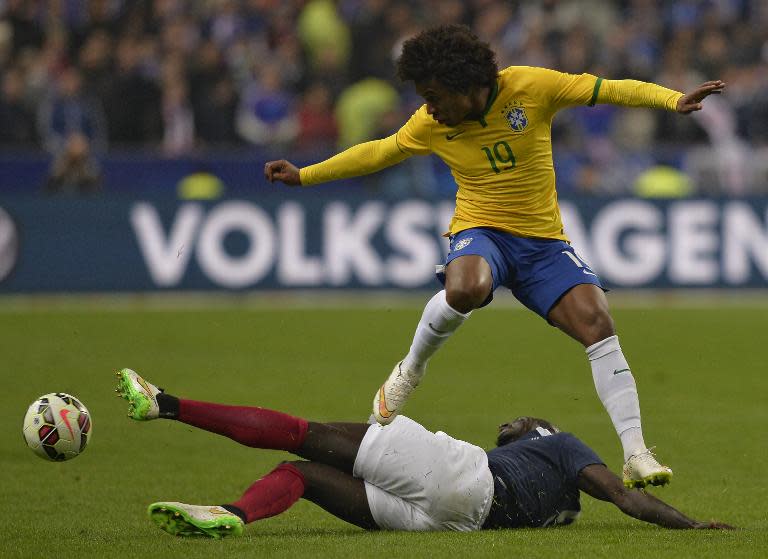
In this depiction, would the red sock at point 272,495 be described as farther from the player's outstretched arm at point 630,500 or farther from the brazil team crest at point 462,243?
the brazil team crest at point 462,243

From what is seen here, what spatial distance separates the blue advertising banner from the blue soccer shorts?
33.3 feet

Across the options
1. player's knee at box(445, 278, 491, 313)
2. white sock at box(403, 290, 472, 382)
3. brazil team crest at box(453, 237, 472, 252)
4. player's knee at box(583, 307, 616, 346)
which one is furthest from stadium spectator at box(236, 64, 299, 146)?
player's knee at box(583, 307, 616, 346)

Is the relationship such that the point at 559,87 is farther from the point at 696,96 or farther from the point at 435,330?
the point at 435,330

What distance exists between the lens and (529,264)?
7.52m

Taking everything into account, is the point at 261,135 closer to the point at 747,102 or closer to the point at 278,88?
the point at 278,88

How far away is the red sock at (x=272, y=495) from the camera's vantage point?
6.27m

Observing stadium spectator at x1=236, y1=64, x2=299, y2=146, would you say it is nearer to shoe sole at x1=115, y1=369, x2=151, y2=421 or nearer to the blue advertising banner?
the blue advertising banner

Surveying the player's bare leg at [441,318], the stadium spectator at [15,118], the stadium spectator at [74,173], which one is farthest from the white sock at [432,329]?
the stadium spectator at [15,118]

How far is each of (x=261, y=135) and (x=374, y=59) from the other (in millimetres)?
2077

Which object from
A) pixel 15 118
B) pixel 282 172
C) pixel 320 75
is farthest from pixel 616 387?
pixel 320 75

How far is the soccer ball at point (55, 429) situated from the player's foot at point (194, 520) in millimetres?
776

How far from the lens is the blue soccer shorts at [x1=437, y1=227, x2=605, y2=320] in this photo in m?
7.35

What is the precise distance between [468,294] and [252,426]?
133 centimetres

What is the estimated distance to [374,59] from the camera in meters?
20.8
